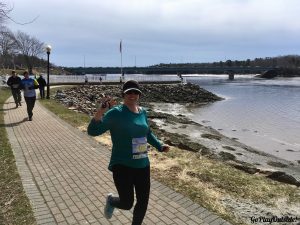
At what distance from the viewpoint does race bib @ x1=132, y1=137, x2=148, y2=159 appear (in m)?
4.46

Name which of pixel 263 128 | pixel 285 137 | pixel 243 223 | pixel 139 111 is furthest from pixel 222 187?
pixel 263 128

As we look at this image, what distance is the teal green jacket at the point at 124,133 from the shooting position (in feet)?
14.5

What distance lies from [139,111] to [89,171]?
3.74 meters

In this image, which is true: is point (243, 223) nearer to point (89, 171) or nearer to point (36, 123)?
point (89, 171)

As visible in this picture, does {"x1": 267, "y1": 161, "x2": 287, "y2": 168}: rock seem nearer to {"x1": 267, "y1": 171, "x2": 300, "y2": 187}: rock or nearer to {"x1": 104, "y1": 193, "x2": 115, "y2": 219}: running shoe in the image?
{"x1": 267, "y1": 171, "x2": 300, "y2": 187}: rock

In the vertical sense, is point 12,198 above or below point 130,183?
below

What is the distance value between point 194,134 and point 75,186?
1282 centimetres

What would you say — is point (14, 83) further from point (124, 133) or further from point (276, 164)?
point (124, 133)

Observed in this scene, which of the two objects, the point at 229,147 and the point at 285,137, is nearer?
the point at 229,147

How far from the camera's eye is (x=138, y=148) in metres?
4.48

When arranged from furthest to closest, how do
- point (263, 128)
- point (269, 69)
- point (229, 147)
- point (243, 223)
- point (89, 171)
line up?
1. point (269, 69)
2. point (263, 128)
3. point (229, 147)
4. point (89, 171)
5. point (243, 223)

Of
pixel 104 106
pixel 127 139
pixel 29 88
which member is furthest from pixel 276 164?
pixel 104 106

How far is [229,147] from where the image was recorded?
16.1m

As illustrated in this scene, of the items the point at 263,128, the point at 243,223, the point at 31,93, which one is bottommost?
the point at 263,128
